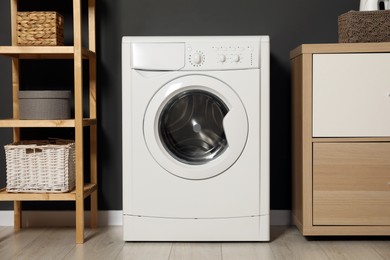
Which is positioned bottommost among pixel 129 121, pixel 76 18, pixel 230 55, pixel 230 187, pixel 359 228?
pixel 359 228

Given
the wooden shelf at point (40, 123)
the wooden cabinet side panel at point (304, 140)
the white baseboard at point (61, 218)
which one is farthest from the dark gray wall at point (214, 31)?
the wooden shelf at point (40, 123)

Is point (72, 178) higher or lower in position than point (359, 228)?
higher

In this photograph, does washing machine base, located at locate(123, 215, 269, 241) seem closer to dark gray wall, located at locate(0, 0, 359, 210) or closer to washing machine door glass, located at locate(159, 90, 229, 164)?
washing machine door glass, located at locate(159, 90, 229, 164)

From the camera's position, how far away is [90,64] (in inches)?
107

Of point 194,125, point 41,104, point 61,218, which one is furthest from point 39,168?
point 194,125

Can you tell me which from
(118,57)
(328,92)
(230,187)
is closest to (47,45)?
(118,57)

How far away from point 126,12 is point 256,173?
107cm

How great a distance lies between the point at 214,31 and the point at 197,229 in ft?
3.32

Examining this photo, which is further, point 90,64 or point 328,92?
point 90,64

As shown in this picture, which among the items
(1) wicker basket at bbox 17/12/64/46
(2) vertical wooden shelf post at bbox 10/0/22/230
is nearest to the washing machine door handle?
(1) wicker basket at bbox 17/12/64/46

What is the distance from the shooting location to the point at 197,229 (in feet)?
7.79

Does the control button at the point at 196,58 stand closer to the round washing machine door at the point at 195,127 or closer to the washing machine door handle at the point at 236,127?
the round washing machine door at the point at 195,127

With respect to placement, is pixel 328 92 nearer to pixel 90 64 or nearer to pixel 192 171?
pixel 192 171

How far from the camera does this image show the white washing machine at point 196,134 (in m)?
2.34
